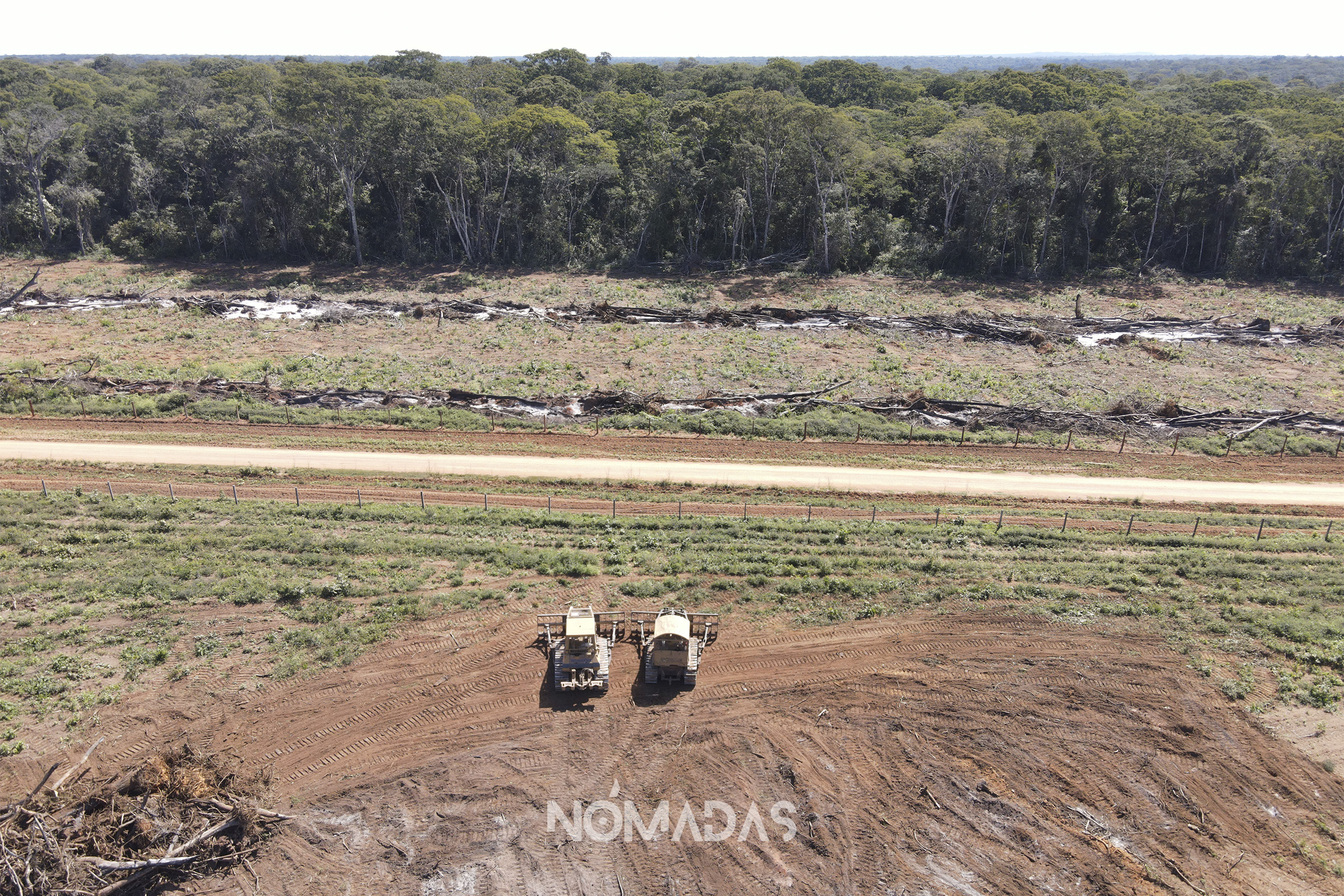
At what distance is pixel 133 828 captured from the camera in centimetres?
1855

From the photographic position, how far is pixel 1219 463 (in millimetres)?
41406

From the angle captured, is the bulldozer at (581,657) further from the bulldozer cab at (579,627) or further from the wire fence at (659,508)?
the wire fence at (659,508)

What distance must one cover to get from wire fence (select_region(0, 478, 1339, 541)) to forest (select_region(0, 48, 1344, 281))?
43.5 metres

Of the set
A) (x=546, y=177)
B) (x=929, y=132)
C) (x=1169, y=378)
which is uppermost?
(x=929, y=132)

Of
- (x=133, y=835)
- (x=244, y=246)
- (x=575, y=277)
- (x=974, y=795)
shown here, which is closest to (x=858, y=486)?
(x=974, y=795)

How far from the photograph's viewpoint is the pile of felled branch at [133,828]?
1727 cm

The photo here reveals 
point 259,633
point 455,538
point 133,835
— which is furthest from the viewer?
point 455,538

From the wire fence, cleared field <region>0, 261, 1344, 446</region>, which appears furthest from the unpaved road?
cleared field <region>0, 261, 1344, 446</region>

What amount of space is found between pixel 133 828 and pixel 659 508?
21772 millimetres

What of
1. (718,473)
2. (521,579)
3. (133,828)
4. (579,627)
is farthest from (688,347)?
(133,828)

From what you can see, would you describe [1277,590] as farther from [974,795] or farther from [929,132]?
[929,132]

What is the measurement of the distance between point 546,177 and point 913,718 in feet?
205

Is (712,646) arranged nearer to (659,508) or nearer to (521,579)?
(521,579)

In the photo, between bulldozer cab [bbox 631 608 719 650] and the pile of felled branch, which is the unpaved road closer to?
bulldozer cab [bbox 631 608 719 650]
